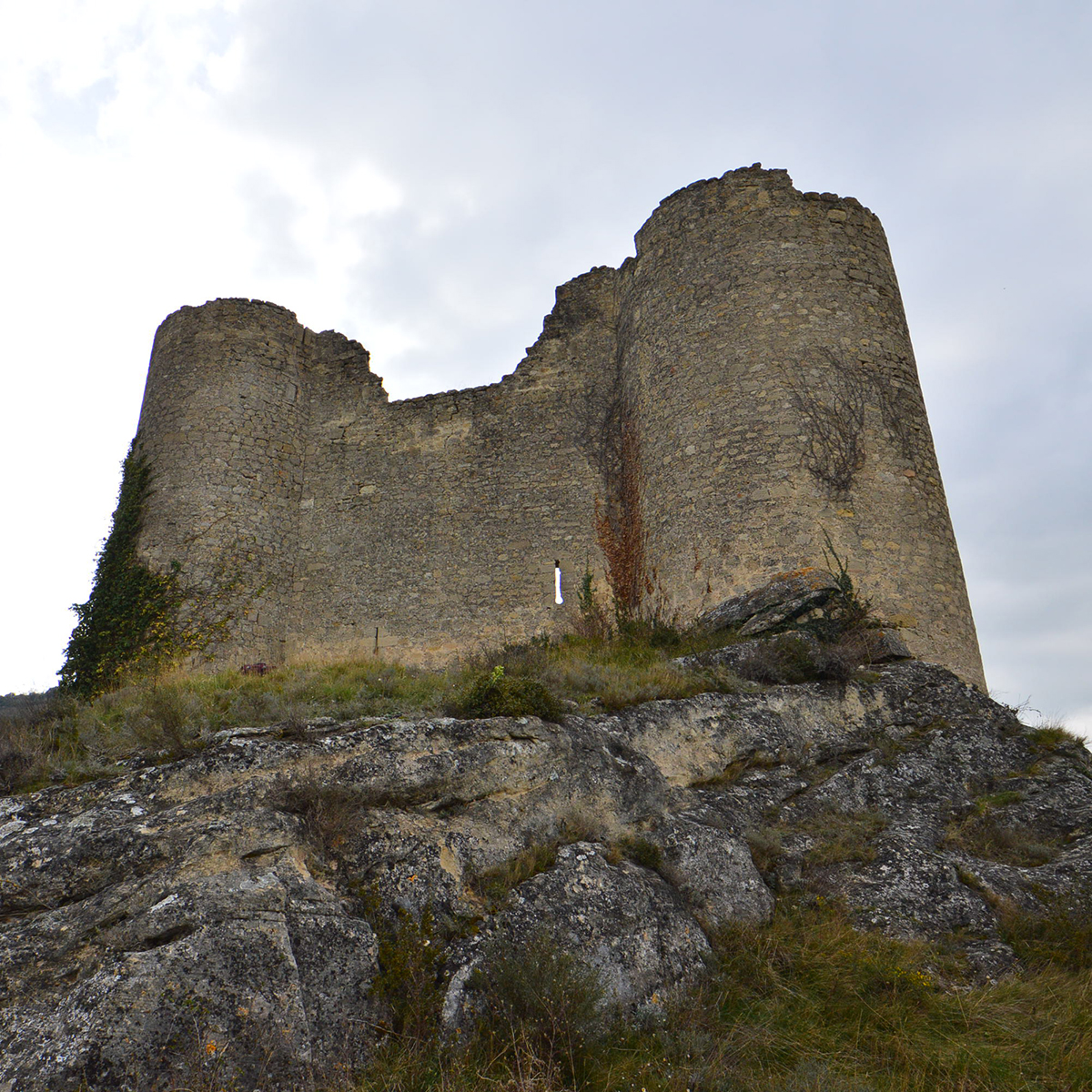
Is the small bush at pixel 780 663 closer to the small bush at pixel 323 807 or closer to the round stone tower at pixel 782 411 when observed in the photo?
the round stone tower at pixel 782 411

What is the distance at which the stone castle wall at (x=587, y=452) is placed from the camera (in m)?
10.7

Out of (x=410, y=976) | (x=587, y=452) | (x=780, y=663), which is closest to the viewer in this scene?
(x=410, y=976)

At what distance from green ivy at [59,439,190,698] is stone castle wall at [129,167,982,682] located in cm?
37

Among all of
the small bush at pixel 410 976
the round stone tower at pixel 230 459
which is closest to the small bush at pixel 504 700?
the small bush at pixel 410 976

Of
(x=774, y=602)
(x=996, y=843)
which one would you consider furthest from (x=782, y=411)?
(x=996, y=843)

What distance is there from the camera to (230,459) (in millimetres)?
13914

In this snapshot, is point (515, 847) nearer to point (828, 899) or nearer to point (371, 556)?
point (828, 899)

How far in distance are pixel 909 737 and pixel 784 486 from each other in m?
3.60

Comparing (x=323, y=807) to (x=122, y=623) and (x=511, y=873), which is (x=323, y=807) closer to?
(x=511, y=873)

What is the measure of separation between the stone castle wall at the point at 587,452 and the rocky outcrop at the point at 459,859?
323 centimetres

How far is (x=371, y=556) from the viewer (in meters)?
13.9

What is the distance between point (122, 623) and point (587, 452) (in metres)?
7.45

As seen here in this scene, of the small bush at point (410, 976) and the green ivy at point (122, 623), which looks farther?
the green ivy at point (122, 623)

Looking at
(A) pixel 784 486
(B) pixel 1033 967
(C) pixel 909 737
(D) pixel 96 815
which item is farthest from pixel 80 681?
(B) pixel 1033 967
